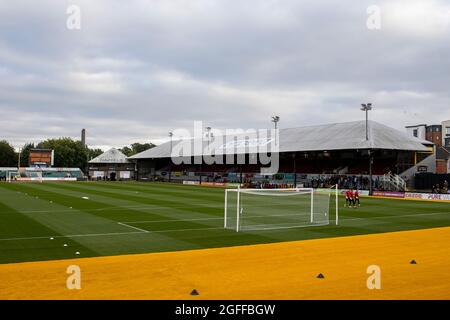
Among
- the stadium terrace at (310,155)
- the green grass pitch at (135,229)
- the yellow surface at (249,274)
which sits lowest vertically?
the green grass pitch at (135,229)

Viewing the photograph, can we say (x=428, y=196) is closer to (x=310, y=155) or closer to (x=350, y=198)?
(x=350, y=198)

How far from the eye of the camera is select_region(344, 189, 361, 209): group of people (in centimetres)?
3167

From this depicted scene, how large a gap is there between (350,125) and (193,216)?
4216 centimetres

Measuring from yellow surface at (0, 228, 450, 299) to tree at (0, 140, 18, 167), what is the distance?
13688 cm

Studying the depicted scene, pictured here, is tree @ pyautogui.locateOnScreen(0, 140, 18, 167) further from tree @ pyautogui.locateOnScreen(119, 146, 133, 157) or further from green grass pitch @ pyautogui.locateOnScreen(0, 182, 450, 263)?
green grass pitch @ pyautogui.locateOnScreen(0, 182, 450, 263)

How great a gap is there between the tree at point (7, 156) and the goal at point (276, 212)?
120 metres

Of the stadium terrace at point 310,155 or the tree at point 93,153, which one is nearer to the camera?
the stadium terrace at point 310,155

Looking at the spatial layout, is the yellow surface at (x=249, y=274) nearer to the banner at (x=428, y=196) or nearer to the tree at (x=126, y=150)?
the banner at (x=428, y=196)

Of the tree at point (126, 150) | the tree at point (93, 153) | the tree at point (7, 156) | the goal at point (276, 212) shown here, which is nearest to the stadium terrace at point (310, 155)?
the goal at point (276, 212)

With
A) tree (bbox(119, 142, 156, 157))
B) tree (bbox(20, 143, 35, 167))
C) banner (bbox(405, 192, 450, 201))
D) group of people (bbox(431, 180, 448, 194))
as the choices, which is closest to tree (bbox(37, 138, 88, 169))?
tree (bbox(20, 143, 35, 167))

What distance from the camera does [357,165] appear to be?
60406 mm

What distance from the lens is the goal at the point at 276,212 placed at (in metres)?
21.2
